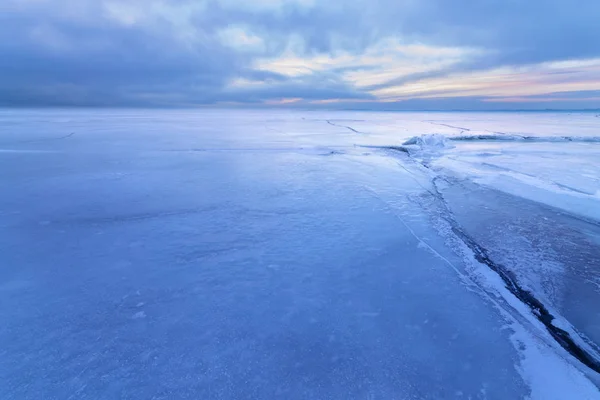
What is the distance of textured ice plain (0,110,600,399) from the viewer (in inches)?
82.2

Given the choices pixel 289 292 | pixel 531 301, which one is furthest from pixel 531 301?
pixel 289 292

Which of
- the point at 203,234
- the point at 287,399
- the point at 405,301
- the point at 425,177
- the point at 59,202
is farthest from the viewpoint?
the point at 425,177

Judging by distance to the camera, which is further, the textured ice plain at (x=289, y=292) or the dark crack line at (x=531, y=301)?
the dark crack line at (x=531, y=301)

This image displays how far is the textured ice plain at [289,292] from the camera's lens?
209 cm

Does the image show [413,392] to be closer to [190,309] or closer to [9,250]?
[190,309]

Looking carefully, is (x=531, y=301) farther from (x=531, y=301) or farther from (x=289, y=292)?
(x=289, y=292)

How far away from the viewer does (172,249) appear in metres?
3.83

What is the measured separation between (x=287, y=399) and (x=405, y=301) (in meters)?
1.45

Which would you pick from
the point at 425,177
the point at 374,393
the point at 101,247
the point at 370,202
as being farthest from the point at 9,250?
the point at 425,177

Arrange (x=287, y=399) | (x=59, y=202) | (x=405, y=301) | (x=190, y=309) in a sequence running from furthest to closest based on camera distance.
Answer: (x=59, y=202), (x=405, y=301), (x=190, y=309), (x=287, y=399)

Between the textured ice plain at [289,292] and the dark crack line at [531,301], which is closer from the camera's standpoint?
the textured ice plain at [289,292]

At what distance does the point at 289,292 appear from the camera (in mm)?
3018

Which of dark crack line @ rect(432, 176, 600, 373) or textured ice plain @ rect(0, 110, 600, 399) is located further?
dark crack line @ rect(432, 176, 600, 373)

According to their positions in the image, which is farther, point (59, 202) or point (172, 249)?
point (59, 202)
